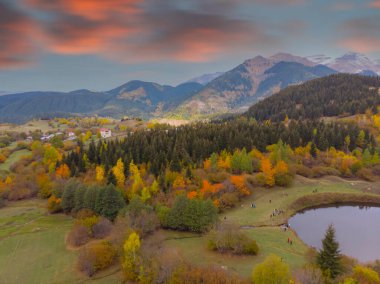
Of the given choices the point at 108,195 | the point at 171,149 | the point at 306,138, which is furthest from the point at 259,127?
the point at 108,195

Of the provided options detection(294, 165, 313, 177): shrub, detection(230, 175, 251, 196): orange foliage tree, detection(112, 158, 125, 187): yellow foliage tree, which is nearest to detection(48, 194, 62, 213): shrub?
detection(112, 158, 125, 187): yellow foliage tree

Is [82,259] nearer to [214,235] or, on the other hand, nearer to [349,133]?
A: [214,235]

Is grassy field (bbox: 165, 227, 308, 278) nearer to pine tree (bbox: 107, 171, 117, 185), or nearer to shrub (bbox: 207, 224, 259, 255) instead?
shrub (bbox: 207, 224, 259, 255)

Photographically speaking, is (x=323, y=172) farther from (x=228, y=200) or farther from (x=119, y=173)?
(x=119, y=173)

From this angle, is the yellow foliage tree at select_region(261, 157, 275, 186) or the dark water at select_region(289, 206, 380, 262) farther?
the yellow foliage tree at select_region(261, 157, 275, 186)

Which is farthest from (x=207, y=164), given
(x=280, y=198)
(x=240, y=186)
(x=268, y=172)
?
(x=280, y=198)

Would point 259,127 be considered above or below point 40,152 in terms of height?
above
